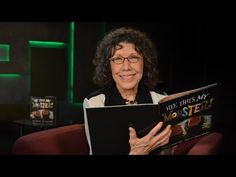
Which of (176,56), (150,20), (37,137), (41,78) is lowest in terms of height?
(37,137)

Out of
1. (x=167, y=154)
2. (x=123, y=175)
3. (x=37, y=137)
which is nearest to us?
(x=37, y=137)

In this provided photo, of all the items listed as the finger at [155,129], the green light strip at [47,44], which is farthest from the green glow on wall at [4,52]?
the finger at [155,129]

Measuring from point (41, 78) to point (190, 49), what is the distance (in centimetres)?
144

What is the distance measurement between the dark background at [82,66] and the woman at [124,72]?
0.30 ft

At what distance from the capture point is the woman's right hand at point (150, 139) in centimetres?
280

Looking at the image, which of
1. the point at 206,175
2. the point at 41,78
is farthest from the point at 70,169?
the point at 206,175

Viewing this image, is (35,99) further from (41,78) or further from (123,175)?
(123,175)

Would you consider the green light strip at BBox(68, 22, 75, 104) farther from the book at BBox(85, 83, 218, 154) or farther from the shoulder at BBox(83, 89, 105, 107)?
the book at BBox(85, 83, 218, 154)

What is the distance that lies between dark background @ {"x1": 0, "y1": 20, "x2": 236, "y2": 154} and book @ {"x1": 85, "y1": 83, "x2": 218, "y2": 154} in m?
0.24

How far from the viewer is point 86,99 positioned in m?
2.96

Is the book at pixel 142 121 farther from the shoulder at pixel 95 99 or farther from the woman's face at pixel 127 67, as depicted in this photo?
the woman's face at pixel 127 67

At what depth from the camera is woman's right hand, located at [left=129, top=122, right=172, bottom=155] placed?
2797 mm

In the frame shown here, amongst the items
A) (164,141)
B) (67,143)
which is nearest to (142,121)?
(164,141)

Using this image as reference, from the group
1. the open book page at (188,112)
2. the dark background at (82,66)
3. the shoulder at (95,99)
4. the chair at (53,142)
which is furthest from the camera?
the dark background at (82,66)
